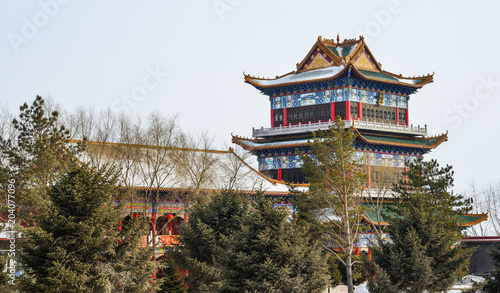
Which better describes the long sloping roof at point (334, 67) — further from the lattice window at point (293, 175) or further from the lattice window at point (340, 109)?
the lattice window at point (293, 175)

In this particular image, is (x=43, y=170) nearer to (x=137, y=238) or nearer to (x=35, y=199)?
(x=35, y=199)

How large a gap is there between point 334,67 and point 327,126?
15.0 feet

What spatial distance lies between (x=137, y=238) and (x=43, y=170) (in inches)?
357

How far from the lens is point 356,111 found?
48250 millimetres

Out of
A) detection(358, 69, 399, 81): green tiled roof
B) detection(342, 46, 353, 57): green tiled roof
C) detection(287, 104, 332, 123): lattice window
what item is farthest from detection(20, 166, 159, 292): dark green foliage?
detection(342, 46, 353, 57): green tiled roof

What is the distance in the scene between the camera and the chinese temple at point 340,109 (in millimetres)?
47728

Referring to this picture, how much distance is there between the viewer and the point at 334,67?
48.8 metres

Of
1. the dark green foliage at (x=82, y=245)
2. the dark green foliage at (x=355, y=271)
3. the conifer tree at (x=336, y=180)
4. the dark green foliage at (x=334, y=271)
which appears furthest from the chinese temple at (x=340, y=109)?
the dark green foliage at (x=82, y=245)

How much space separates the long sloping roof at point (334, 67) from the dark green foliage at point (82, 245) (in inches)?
1134

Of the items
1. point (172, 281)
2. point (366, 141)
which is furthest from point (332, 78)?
point (172, 281)

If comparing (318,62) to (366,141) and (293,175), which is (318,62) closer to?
(366,141)

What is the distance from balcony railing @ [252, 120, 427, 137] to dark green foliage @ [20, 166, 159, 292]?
2696cm

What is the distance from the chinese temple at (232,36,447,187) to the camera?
4773 centimetres

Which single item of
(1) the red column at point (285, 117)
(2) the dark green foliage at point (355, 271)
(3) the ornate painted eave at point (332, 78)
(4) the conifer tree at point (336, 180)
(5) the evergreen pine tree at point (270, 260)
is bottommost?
(2) the dark green foliage at point (355, 271)
